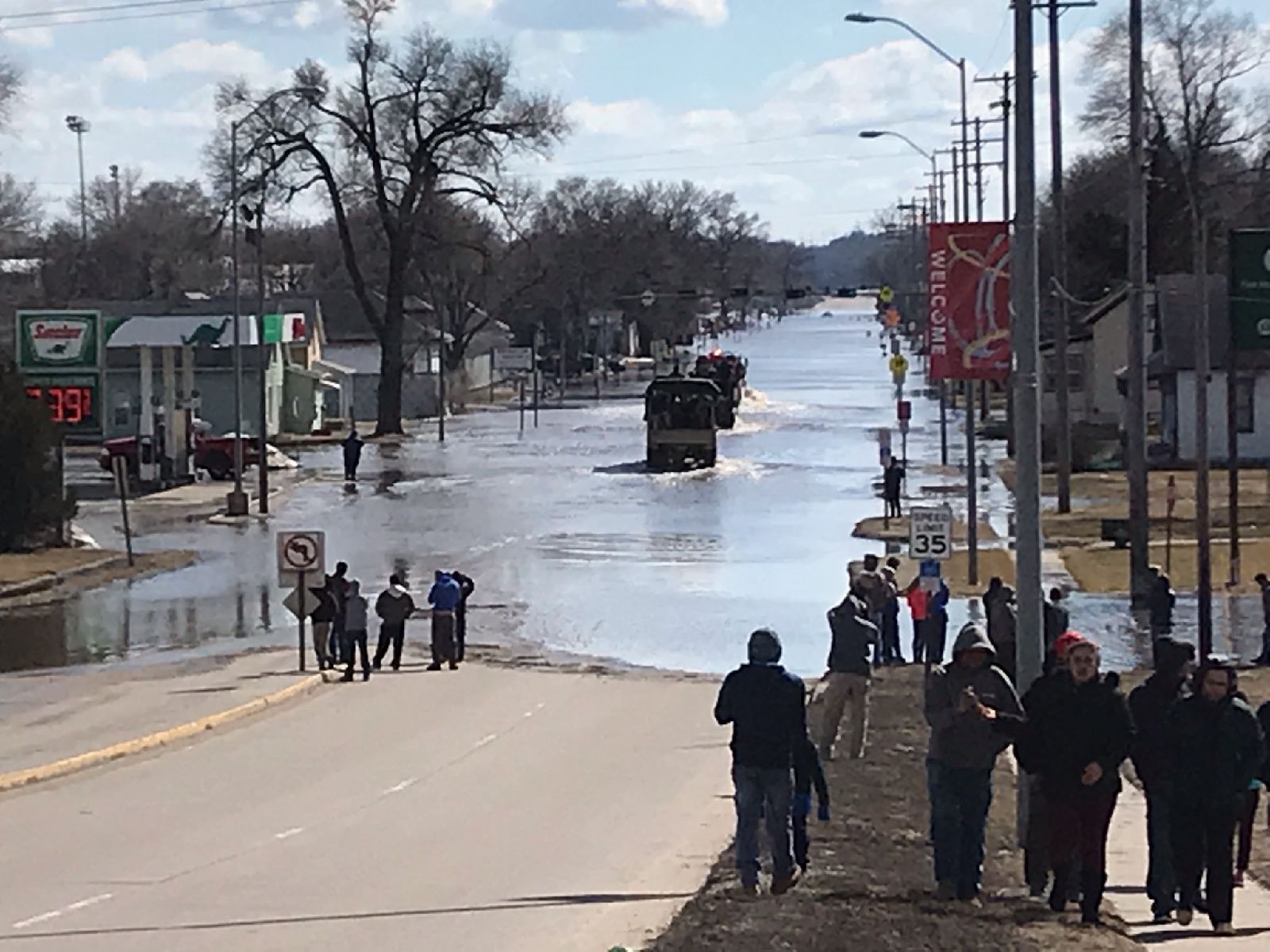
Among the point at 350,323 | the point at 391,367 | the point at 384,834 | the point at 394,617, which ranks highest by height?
the point at 350,323

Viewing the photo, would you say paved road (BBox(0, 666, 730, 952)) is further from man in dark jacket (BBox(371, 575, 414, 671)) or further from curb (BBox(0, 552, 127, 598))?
curb (BBox(0, 552, 127, 598))

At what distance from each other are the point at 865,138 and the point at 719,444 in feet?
134

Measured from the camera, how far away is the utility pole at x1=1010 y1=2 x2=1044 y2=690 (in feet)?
49.6

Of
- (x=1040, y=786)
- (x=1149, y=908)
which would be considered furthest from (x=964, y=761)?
(x=1149, y=908)

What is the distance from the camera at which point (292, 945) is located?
38.5ft

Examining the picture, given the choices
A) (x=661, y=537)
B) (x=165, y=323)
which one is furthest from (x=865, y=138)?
(x=165, y=323)

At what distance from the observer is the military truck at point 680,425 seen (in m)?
70.1

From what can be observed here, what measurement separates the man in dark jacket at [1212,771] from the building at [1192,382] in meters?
53.3

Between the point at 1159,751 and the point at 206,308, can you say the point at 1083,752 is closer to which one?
the point at 1159,751

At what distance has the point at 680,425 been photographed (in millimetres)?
70750

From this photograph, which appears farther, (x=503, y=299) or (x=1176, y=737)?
(x=503, y=299)

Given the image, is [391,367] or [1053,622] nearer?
[1053,622]

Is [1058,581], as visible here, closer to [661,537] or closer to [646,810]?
[661,537]

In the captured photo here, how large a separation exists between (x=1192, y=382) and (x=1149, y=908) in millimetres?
54741
